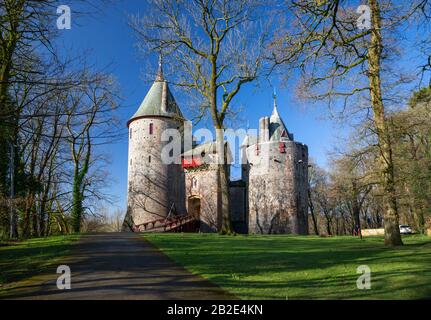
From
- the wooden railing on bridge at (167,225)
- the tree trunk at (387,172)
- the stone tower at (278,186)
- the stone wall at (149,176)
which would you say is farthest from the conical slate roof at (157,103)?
the tree trunk at (387,172)

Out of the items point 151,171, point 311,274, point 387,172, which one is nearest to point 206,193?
point 151,171

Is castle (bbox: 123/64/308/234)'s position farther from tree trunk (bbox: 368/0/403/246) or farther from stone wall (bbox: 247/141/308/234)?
tree trunk (bbox: 368/0/403/246)

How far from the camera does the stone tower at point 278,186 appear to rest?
36312mm

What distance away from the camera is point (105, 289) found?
242 inches

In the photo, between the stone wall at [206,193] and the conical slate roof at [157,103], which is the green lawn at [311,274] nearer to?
the conical slate roof at [157,103]

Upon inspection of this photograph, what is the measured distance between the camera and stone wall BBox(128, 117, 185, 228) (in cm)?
3525

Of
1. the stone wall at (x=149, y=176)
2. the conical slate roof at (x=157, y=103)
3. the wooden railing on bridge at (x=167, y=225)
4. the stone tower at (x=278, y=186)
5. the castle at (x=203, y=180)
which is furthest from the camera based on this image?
the stone tower at (x=278, y=186)

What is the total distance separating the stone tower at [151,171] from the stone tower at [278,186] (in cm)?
736

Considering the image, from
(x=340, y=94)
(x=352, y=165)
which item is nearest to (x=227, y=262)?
(x=352, y=165)

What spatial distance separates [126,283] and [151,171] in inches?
1156

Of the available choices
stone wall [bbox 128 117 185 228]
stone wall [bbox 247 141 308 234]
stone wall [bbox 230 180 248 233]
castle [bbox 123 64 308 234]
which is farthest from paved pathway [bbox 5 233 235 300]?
stone wall [bbox 230 180 248 233]

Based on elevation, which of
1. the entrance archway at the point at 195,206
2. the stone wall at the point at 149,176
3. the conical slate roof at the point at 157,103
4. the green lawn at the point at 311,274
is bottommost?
the green lawn at the point at 311,274

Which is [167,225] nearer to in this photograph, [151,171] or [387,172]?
[151,171]
